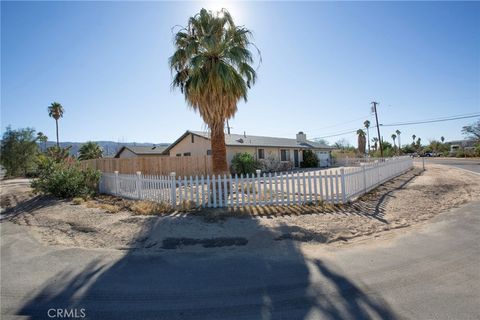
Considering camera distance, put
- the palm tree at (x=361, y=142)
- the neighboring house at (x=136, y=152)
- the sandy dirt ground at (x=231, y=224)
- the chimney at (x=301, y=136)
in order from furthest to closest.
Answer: the palm tree at (x=361, y=142), the chimney at (x=301, y=136), the neighboring house at (x=136, y=152), the sandy dirt ground at (x=231, y=224)

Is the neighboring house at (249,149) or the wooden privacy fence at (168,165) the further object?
the neighboring house at (249,149)

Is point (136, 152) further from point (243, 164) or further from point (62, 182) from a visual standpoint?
point (62, 182)

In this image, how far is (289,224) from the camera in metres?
6.92

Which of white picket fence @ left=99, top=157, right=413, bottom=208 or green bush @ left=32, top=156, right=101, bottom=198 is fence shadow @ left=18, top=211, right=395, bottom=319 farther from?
green bush @ left=32, top=156, right=101, bottom=198

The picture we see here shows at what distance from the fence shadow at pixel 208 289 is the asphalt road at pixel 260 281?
0.5 inches

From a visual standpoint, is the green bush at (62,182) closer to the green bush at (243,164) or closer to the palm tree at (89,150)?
the green bush at (243,164)

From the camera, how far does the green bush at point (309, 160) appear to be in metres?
32.9

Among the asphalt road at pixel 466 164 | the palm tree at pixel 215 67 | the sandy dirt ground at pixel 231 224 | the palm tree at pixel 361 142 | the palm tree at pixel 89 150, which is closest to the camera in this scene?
the sandy dirt ground at pixel 231 224

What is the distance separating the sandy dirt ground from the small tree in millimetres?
31566

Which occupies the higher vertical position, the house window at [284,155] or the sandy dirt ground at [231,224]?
the house window at [284,155]

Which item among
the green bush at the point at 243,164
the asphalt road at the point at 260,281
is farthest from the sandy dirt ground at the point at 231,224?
the green bush at the point at 243,164

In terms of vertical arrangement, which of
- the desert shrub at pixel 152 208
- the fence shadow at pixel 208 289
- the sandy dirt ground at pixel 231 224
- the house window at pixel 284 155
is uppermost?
the house window at pixel 284 155

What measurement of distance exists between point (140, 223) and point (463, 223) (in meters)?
8.08

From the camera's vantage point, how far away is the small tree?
34844 mm
